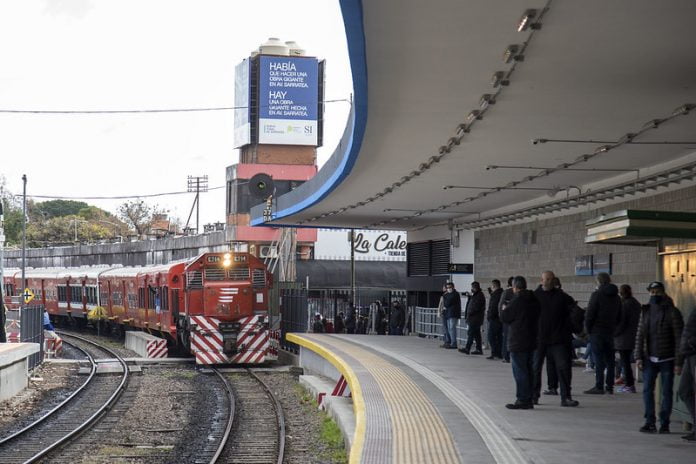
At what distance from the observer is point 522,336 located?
12391 mm

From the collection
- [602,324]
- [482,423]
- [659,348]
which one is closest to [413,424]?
[482,423]

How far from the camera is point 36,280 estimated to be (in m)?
54.1

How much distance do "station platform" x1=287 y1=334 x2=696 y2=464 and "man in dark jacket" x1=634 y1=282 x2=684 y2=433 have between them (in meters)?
0.28

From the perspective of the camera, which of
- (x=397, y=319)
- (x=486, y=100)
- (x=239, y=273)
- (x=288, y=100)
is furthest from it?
(x=288, y=100)

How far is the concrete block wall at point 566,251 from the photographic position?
1762 centimetres

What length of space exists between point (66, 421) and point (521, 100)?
970 centimetres

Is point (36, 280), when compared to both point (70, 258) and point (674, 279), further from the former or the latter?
point (674, 279)

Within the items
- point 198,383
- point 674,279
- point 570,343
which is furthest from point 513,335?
point 198,383

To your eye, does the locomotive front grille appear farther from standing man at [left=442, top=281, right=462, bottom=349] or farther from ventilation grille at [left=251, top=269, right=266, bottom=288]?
standing man at [left=442, top=281, right=462, bottom=349]

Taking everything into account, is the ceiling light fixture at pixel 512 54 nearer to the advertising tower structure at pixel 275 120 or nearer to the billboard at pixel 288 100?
the advertising tower structure at pixel 275 120

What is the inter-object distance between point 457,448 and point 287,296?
2324 centimetres

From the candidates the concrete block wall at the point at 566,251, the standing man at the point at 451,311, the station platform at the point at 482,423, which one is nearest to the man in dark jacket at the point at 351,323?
the concrete block wall at the point at 566,251

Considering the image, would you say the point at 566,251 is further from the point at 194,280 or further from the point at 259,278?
the point at 194,280

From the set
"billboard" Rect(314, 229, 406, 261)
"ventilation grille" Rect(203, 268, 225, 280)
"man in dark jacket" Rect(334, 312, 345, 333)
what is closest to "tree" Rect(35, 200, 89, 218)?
"billboard" Rect(314, 229, 406, 261)
